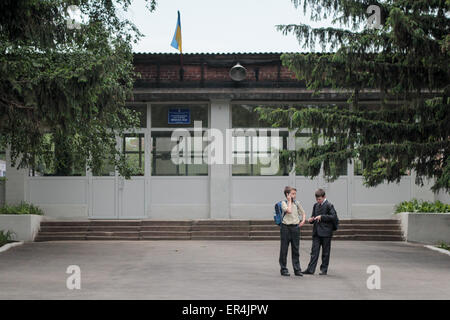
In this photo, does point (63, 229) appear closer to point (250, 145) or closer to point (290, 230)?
point (250, 145)

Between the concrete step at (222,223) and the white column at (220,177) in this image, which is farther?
the white column at (220,177)

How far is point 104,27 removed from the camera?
14672mm

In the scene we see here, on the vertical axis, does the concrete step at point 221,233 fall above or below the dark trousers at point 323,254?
below

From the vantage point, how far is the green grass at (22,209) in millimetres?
18500

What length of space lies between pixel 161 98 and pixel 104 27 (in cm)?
495

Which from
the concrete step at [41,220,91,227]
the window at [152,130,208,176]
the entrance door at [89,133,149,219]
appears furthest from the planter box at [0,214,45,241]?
the window at [152,130,208,176]

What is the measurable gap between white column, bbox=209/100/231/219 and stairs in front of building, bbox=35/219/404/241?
3.03 ft

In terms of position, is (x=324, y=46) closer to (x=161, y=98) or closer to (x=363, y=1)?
(x=363, y=1)

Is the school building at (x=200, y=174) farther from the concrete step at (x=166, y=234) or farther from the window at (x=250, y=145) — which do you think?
the concrete step at (x=166, y=234)

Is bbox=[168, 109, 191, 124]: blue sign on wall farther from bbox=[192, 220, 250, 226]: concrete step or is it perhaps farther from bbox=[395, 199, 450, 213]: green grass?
bbox=[395, 199, 450, 213]: green grass

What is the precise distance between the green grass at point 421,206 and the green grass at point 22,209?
1056 centimetres

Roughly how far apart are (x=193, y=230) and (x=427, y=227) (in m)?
6.34

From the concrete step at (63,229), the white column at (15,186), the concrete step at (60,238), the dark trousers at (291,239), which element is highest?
the white column at (15,186)

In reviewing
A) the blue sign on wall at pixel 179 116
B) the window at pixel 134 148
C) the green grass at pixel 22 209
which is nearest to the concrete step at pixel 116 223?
the green grass at pixel 22 209
